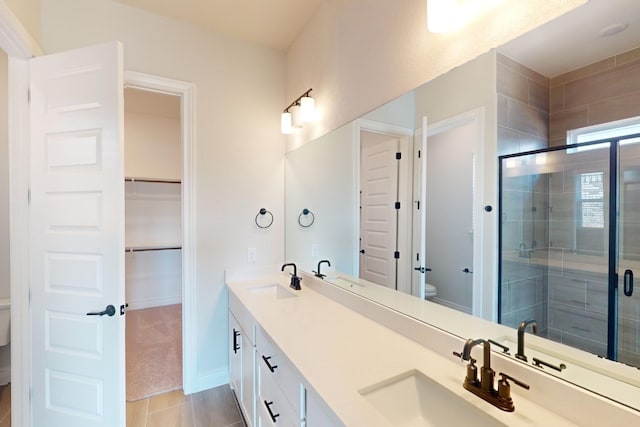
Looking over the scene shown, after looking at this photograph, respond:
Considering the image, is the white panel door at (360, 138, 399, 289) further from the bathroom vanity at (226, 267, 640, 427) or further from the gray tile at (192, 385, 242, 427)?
the gray tile at (192, 385, 242, 427)

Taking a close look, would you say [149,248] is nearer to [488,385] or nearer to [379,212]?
[379,212]

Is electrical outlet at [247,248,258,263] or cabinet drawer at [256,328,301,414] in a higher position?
electrical outlet at [247,248,258,263]

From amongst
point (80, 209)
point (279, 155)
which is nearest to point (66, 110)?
point (80, 209)

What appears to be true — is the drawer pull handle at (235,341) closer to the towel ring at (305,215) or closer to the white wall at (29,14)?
the towel ring at (305,215)

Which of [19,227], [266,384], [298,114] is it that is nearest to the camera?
[266,384]

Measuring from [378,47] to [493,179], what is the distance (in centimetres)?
90

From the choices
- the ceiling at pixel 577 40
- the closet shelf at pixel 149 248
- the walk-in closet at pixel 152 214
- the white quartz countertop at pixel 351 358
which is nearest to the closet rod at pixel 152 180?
the walk-in closet at pixel 152 214

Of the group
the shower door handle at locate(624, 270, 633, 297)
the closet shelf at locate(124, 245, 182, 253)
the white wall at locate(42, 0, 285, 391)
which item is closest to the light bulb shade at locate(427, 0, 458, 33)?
the shower door handle at locate(624, 270, 633, 297)

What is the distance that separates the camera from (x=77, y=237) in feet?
5.07

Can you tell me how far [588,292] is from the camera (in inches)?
35.0

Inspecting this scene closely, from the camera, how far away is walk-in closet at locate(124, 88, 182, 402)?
3727 millimetres

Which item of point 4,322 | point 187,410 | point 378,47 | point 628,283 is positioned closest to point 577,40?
point 628,283

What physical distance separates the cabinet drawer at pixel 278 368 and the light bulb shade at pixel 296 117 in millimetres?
1543

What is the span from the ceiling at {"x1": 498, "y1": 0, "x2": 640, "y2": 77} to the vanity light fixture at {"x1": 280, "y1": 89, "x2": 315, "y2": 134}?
4.35ft
